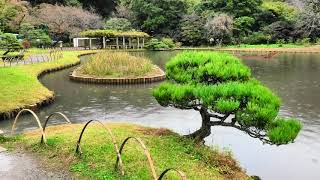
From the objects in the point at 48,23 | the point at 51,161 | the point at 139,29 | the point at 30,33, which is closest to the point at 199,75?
the point at 51,161

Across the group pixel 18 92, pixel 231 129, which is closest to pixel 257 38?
pixel 18 92

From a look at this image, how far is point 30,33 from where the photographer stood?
151 ft

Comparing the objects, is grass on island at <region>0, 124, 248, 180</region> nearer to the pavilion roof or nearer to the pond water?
the pond water

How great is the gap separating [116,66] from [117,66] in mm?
61

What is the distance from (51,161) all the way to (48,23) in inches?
1793

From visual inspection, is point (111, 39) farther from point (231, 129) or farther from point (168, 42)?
point (231, 129)

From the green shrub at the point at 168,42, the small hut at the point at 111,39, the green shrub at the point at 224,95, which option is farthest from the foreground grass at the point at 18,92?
the green shrub at the point at 168,42

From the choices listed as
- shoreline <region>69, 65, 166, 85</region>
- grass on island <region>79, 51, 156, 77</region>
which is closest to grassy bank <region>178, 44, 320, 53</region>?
grass on island <region>79, 51, 156, 77</region>

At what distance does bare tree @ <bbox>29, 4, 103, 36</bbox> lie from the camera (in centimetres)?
5059

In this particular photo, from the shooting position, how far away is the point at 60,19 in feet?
168

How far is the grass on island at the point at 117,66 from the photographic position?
25.2m

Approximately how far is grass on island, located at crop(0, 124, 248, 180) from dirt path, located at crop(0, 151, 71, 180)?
0.66 feet

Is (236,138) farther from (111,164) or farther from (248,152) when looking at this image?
(111,164)

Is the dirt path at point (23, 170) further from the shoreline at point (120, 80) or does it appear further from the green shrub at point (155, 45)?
the green shrub at point (155, 45)
